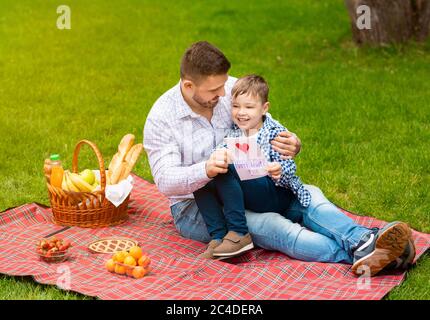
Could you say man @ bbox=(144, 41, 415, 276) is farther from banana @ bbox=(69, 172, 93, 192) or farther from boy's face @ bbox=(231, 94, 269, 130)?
banana @ bbox=(69, 172, 93, 192)

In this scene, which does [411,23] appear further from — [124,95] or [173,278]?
[173,278]

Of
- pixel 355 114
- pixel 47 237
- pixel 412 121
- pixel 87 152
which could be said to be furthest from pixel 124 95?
pixel 47 237

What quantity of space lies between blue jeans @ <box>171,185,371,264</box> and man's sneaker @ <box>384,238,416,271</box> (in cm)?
22

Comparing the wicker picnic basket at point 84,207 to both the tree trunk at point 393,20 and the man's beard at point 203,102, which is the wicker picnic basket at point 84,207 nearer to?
the man's beard at point 203,102

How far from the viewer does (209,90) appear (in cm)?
464

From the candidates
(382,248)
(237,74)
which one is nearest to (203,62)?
(382,248)

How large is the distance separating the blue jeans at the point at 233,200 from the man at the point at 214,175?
0.24 feet

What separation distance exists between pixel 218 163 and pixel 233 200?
0.32 metres

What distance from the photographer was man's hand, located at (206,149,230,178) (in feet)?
14.3

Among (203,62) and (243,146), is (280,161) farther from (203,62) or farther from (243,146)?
(203,62)

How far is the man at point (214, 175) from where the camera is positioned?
436 centimetres

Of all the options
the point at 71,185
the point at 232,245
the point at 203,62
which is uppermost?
the point at 203,62

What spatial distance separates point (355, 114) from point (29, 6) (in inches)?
281

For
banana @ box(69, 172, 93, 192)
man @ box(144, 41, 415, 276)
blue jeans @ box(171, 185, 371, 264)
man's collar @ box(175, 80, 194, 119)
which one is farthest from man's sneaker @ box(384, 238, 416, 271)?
banana @ box(69, 172, 93, 192)
